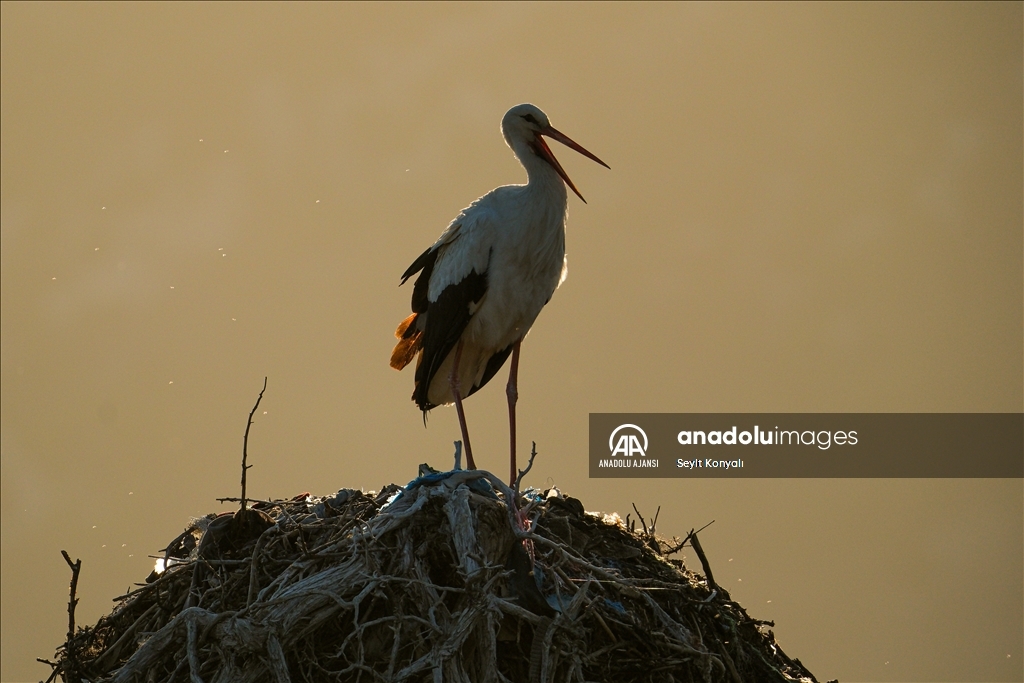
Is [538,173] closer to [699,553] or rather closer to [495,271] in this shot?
[495,271]

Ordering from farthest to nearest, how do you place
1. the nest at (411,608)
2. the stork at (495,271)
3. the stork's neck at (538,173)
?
the stork's neck at (538,173) < the stork at (495,271) < the nest at (411,608)

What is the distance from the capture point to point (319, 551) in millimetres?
5996

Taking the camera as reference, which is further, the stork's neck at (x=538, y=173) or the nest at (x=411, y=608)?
the stork's neck at (x=538, y=173)

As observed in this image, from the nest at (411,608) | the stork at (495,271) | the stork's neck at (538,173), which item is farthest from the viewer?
the stork's neck at (538,173)

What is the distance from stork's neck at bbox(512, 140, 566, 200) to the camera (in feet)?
26.1

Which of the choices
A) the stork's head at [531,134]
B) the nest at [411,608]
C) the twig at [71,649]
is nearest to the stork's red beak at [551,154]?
the stork's head at [531,134]

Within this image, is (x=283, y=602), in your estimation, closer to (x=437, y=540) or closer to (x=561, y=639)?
(x=437, y=540)

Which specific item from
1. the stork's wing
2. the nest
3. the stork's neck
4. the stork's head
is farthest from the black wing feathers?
the nest

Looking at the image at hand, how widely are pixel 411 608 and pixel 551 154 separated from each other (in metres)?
3.46

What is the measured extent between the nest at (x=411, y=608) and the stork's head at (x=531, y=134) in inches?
101

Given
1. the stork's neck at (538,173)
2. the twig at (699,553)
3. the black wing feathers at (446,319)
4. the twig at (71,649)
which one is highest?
the stork's neck at (538,173)

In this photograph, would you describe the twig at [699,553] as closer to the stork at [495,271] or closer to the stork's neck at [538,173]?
the stork at [495,271]

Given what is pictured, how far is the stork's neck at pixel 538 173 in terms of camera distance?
7.95m

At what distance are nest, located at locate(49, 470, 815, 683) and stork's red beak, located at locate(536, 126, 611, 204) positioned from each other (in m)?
2.40
